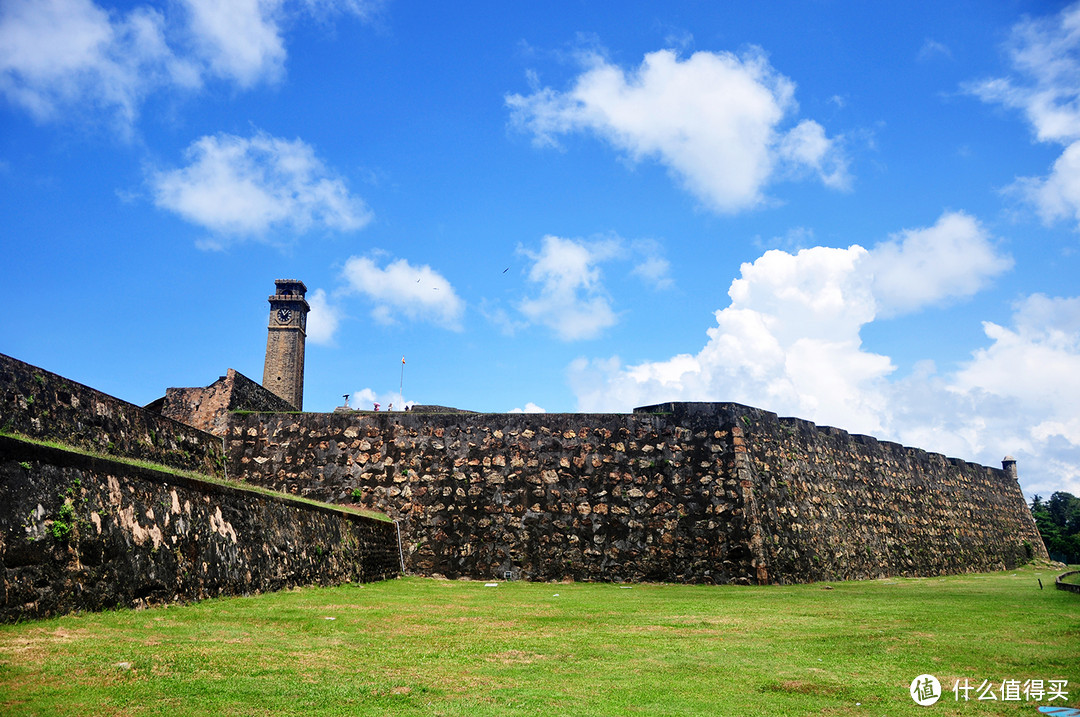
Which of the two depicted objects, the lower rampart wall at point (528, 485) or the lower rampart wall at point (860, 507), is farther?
the lower rampart wall at point (860, 507)

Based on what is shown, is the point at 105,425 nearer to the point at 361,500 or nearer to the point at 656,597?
the point at 361,500

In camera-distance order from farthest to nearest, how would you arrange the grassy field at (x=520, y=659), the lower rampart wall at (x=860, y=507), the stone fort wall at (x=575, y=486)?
the lower rampart wall at (x=860, y=507)
the stone fort wall at (x=575, y=486)
the grassy field at (x=520, y=659)

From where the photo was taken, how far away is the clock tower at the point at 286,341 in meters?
44.0

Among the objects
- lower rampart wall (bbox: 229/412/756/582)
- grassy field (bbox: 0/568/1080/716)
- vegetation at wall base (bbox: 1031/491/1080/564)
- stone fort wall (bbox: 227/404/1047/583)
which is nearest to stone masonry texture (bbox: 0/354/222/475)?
lower rampart wall (bbox: 229/412/756/582)

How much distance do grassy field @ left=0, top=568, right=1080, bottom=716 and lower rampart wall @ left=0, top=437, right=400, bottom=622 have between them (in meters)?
0.35

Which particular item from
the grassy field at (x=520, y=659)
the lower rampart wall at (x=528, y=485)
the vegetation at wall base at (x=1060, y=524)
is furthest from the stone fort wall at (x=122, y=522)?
the vegetation at wall base at (x=1060, y=524)

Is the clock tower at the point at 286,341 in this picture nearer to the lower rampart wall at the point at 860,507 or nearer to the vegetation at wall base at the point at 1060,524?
the lower rampart wall at the point at 860,507

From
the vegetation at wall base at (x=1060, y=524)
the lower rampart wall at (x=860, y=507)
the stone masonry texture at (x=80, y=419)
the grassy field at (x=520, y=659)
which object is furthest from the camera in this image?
the vegetation at wall base at (x=1060, y=524)

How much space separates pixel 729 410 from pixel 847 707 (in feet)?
40.0

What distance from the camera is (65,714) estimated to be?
3539 mm

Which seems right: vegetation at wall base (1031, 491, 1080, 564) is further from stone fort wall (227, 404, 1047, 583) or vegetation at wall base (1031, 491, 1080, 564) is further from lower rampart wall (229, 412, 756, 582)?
lower rampart wall (229, 412, 756, 582)

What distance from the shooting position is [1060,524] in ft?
147

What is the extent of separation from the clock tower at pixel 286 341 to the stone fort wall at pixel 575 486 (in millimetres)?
29210

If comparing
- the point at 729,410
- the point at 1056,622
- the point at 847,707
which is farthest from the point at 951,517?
the point at 847,707
